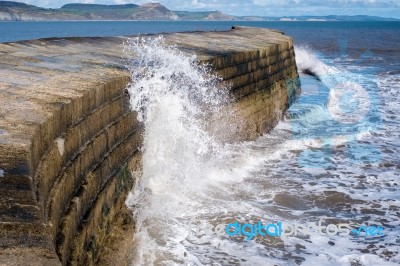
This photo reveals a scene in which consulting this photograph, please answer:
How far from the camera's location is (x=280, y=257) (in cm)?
474

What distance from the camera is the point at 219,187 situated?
6.59 m

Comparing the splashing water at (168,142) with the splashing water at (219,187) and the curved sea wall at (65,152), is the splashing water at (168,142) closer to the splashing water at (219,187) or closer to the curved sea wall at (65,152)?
the splashing water at (219,187)

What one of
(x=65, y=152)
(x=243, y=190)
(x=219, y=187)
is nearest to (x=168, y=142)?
(x=219, y=187)

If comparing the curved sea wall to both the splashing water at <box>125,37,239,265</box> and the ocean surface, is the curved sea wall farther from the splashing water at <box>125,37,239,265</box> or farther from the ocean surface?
the ocean surface

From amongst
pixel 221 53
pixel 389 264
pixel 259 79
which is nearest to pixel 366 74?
pixel 259 79

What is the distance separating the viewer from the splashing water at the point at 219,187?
4828 millimetres

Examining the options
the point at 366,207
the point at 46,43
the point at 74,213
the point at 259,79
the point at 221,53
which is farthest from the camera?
the point at 259,79

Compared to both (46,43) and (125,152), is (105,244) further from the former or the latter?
(46,43)

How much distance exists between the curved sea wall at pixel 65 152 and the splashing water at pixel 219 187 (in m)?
0.33

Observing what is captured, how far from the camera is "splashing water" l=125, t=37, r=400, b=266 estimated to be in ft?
15.8

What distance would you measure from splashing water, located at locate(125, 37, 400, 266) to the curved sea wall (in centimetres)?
33

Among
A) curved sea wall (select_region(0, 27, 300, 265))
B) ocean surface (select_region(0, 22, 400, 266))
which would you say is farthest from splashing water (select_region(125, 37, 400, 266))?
curved sea wall (select_region(0, 27, 300, 265))

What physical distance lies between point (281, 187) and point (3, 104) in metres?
4.38

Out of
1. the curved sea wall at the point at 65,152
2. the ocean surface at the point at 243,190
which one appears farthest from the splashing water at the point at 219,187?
the curved sea wall at the point at 65,152
